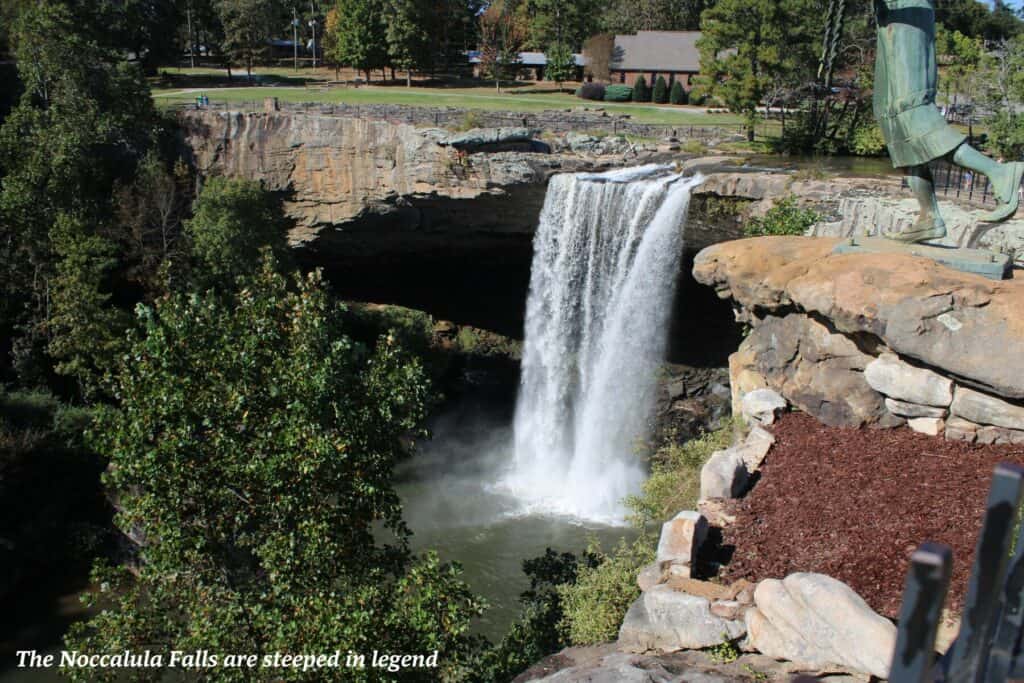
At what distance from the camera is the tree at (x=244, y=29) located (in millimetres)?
38094

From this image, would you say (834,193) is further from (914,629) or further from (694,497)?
(914,629)

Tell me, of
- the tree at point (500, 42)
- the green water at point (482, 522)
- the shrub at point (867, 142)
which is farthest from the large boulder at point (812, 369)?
the tree at point (500, 42)

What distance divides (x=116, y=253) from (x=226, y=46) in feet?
60.3

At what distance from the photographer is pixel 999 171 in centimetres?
1099

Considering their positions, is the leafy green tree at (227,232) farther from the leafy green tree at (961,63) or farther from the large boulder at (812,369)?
the leafy green tree at (961,63)

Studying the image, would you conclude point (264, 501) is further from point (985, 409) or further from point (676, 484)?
point (985, 409)

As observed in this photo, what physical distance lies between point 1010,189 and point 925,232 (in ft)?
4.32

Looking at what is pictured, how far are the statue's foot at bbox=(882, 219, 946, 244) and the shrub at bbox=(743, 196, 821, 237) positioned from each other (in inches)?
158

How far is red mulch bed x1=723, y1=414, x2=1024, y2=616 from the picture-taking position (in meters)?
8.08

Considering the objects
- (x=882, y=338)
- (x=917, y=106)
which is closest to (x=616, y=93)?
(x=917, y=106)

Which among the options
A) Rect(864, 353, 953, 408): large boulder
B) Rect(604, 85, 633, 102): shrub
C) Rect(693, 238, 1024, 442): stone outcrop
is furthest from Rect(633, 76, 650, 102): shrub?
Rect(864, 353, 953, 408): large boulder

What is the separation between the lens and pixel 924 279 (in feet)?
34.5

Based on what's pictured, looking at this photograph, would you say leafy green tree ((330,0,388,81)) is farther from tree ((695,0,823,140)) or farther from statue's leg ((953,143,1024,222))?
statue's leg ((953,143,1024,222))

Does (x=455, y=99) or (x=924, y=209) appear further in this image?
(x=455, y=99)
